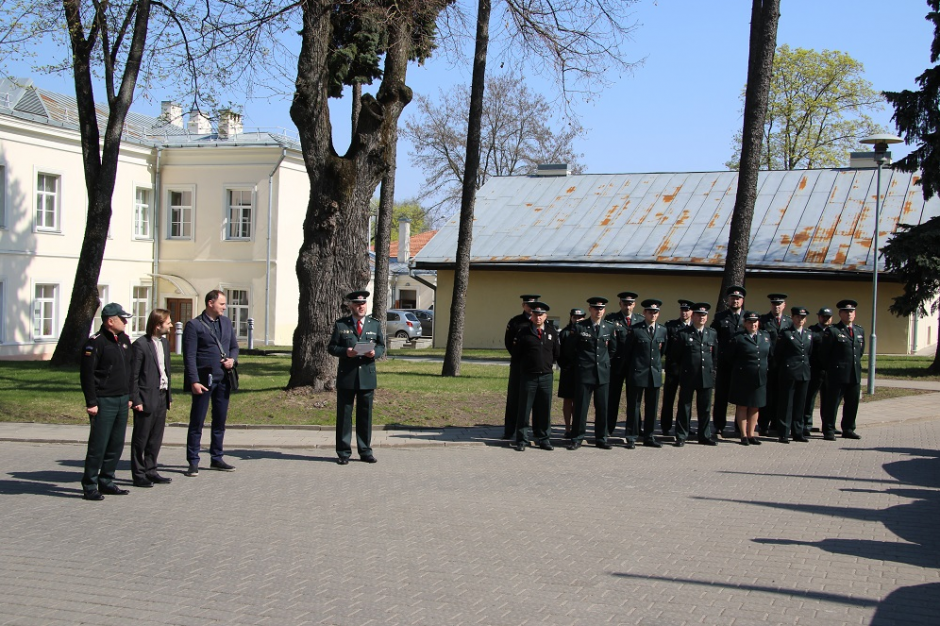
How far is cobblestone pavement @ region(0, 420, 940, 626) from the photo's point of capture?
554 centimetres

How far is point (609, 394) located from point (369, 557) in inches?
267

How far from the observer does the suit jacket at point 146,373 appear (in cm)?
912

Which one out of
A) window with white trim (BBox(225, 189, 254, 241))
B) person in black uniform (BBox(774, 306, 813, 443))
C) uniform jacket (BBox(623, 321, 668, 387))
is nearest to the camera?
uniform jacket (BBox(623, 321, 668, 387))

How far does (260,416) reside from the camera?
13875mm

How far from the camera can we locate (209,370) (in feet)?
32.7

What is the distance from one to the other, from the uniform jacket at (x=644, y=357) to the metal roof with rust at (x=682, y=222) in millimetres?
16377

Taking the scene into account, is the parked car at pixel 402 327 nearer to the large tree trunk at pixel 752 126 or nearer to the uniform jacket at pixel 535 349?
the large tree trunk at pixel 752 126

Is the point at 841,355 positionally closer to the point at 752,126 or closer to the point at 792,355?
the point at 792,355

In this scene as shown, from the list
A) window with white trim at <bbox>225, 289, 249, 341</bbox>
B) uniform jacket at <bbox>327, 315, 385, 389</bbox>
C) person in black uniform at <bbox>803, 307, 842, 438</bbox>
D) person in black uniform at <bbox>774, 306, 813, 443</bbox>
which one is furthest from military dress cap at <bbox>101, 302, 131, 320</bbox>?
window with white trim at <bbox>225, 289, 249, 341</bbox>

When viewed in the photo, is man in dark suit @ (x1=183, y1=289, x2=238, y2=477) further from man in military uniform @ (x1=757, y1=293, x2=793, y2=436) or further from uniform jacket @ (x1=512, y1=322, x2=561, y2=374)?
man in military uniform @ (x1=757, y1=293, x2=793, y2=436)

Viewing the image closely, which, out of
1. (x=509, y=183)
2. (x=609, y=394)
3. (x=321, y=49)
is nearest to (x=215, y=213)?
(x=509, y=183)

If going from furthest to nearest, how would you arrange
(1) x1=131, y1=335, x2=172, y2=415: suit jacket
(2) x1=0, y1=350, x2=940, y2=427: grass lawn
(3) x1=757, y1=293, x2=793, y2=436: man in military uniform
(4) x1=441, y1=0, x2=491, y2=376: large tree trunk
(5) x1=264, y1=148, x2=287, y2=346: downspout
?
(5) x1=264, y1=148, x2=287, y2=346: downspout
(4) x1=441, y1=0, x2=491, y2=376: large tree trunk
(2) x1=0, y1=350, x2=940, y2=427: grass lawn
(3) x1=757, y1=293, x2=793, y2=436: man in military uniform
(1) x1=131, y1=335, x2=172, y2=415: suit jacket

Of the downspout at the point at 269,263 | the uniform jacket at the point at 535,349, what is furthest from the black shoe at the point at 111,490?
the downspout at the point at 269,263

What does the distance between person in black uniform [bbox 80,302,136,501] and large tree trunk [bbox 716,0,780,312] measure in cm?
1036
